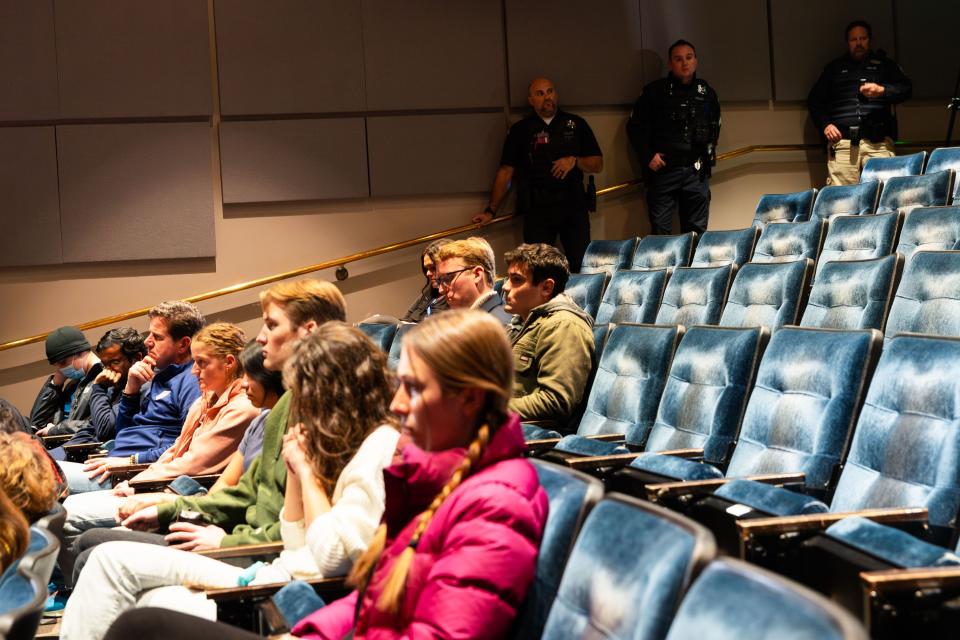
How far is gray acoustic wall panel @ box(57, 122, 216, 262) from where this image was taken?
195 inches

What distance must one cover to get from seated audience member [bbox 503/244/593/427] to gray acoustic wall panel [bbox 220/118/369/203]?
8.18ft

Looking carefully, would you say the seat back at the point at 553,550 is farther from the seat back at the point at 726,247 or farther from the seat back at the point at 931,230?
the seat back at the point at 726,247

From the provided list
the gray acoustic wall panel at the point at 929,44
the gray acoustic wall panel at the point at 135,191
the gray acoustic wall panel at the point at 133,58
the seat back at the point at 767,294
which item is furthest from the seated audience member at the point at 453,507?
the gray acoustic wall panel at the point at 929,44

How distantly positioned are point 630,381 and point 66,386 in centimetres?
306

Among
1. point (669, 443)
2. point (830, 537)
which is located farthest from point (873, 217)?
point (830, 537)

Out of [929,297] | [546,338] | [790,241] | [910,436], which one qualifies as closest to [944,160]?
[790,241]

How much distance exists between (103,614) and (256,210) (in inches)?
140

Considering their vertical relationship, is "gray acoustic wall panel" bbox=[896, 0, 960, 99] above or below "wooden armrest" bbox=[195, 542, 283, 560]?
above

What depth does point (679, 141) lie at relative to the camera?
5.30 meters

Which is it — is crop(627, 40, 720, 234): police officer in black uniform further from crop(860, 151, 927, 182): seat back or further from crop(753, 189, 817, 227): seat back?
crop(860, 151, 927, 182): seat back

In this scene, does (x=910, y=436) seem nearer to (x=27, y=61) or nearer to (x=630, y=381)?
(x=630, y=381)

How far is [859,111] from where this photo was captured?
17.5 ft

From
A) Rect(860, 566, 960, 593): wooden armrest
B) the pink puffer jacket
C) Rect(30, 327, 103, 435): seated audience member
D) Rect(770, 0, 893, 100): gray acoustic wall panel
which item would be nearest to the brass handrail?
Rect(30, 327, 103, 435): seated audience member

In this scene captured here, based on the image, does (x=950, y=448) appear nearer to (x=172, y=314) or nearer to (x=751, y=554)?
(x=751, y=554)
